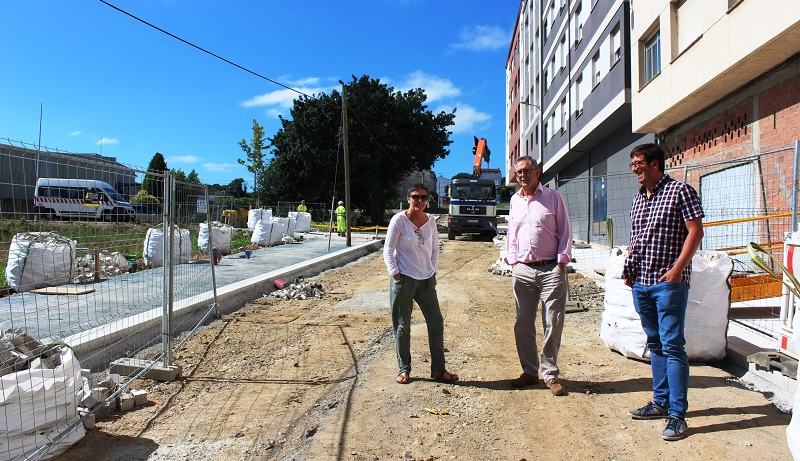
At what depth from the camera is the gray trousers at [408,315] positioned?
454 centimetres

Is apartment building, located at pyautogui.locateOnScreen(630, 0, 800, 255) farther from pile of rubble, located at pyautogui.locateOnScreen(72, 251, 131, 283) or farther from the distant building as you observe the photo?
pile of rubble, located at pyautogui.locateOnScreen(72, 251, 131, 283)

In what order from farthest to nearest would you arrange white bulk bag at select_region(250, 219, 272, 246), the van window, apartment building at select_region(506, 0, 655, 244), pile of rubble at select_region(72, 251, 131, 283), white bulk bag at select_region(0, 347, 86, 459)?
white bulk bag at select_region(250, 219, 272, 246)
apartment building at select_region(506, 0, 655, 244)
pile of rubble at select_region(72, 251, 131, 283)
the van window
white bulk bag at select_region(0, 347, 86, 459)

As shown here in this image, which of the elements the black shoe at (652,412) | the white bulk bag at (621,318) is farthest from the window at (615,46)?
the black shoe at (652,412)

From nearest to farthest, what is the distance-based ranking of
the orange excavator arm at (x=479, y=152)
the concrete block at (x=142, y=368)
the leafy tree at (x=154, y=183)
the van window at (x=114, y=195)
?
the van window at (x=114, y=195) → the concrete block at (x=142, y=368) → the leafy tree at (x=154, y=183) → the orange excavator arm at (x=479, y=152)

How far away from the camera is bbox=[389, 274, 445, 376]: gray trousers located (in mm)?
4543

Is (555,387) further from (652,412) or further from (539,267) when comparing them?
(539,267)

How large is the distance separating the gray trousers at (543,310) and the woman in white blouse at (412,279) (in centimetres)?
65

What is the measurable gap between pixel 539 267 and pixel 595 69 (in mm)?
17654

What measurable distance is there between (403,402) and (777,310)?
4834 millimetres

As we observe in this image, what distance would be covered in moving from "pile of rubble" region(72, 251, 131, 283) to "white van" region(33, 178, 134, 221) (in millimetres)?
4479

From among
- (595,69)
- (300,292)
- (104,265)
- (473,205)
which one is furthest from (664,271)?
(473,205)

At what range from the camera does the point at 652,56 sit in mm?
13914

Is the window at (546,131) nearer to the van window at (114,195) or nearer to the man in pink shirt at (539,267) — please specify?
the man in pink shirt at (539,267)

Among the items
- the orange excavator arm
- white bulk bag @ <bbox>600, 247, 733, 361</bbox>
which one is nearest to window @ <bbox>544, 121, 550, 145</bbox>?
the orange excavator arm
